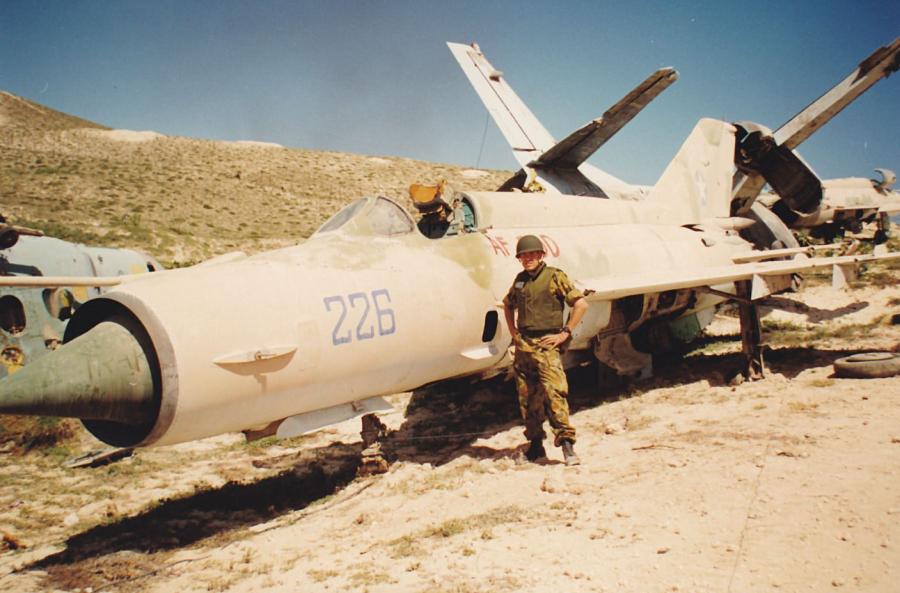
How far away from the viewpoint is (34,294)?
29.7ft

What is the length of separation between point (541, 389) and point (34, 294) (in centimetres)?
880

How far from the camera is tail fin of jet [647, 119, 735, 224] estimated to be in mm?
10781

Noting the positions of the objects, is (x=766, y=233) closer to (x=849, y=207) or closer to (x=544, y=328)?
(x=849, y=207)

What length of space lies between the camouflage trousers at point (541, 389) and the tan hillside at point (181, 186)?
48.7 feet

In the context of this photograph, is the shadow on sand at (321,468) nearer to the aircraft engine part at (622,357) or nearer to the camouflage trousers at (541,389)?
the aircraft engine part at (622,357)

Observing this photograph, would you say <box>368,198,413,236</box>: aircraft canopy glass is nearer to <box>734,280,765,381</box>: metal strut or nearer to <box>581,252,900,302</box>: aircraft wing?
<box>581,252,900,302</box>: aircraft wing

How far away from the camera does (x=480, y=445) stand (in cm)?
680

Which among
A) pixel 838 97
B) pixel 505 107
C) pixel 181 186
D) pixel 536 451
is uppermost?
pixel 181 186

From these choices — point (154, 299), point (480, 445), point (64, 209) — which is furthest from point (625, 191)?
point (64, 209)

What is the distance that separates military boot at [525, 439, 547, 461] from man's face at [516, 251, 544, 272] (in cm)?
191

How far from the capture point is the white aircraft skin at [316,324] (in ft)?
13.3

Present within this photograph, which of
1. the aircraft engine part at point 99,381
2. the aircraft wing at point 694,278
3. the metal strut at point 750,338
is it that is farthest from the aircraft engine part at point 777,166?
the aircraft engine part at point 99,381

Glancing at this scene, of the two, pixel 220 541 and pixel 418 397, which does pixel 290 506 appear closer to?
pixel 220 541

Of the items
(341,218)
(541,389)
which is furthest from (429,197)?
(541,389)
